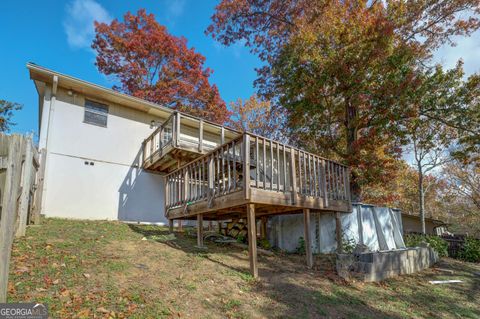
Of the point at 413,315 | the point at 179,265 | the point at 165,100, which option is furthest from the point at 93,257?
the point at 165,100

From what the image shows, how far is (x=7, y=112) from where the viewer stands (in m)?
20.4

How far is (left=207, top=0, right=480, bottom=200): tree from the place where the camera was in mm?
9945

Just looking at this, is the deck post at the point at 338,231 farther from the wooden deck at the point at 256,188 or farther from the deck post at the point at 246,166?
the deck post at the point at 246,166

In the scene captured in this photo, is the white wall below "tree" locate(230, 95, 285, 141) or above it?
below

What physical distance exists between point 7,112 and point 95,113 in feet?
47.7

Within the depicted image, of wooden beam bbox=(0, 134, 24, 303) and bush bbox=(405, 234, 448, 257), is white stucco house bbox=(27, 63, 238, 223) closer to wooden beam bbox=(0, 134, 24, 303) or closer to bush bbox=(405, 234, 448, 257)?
wooden beam bbox=(0, 134, 24, 303)

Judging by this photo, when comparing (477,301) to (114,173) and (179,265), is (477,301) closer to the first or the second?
(179,265)

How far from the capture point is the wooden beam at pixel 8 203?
246 centimetres

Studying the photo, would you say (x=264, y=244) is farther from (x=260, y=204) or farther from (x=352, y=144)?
(x=352, y=144)

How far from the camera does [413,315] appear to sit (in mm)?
4734

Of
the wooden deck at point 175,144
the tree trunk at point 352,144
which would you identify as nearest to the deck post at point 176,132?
the wooden deck at point 175,144

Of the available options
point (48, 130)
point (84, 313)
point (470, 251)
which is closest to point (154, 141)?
point (48, 130)

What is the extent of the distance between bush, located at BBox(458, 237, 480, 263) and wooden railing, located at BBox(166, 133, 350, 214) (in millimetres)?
6638

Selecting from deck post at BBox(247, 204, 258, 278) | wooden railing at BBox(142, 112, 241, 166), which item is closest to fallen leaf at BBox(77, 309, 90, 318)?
deck post at BBox(247, 204, 258, 278)
